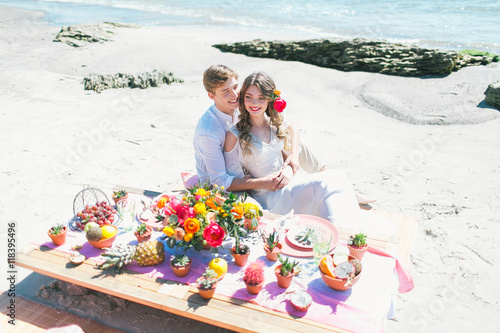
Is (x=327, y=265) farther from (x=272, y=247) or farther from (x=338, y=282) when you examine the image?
(x=272, y=247)

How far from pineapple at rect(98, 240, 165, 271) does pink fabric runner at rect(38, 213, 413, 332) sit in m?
0.06

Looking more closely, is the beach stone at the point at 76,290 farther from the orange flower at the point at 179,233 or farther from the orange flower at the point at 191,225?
the orange flower at the point at 191,225

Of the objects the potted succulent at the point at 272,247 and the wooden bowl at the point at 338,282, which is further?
the potted succulent at the point at 272,247

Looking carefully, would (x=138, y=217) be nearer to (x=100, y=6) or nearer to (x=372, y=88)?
(x=372, y=88)

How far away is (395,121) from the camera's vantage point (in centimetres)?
823

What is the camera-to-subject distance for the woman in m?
3.76

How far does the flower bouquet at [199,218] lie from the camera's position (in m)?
2.82

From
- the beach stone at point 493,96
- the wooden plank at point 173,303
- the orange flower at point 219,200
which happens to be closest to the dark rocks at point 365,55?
the beach stone at point 493,96

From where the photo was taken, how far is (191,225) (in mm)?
2812

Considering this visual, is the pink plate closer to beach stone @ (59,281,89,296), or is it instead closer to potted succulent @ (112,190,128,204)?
potted succulent @ (112,190,128,204)

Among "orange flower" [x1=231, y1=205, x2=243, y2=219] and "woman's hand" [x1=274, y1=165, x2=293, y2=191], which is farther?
"woman's hand" [x1=274, y1=165, x2=293, y2=191]

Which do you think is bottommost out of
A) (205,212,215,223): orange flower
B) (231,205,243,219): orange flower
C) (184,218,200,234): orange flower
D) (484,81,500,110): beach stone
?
(205,212,215,223): orange flower

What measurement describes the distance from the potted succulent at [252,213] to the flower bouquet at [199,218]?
0.38ft

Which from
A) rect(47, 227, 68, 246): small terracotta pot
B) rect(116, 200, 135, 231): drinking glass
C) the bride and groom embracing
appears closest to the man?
the bride and groom embracing
